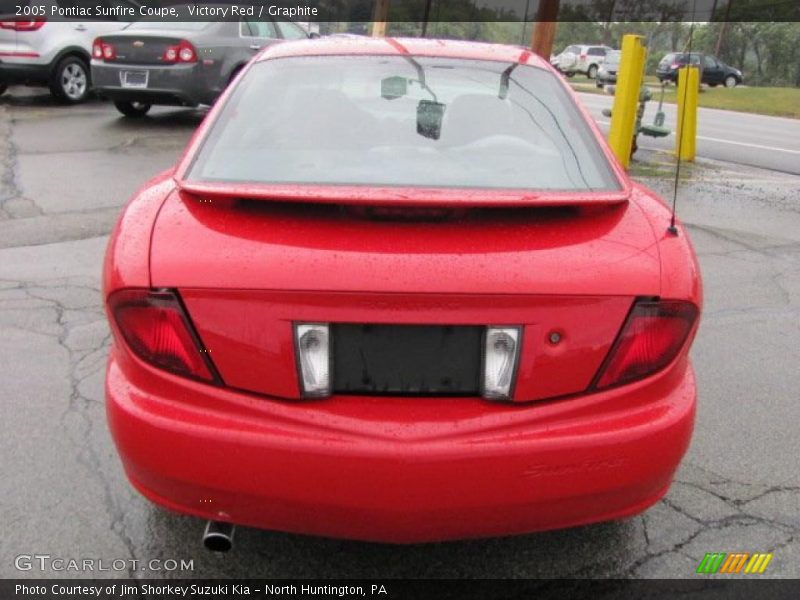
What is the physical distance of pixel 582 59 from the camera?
44.3 m

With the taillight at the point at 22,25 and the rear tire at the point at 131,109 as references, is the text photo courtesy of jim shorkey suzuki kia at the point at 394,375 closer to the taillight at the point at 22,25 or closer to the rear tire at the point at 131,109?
the rear tire at the point at 131,109

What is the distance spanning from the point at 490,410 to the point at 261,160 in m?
1.11

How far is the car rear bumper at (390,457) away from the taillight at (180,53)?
31.4 feet

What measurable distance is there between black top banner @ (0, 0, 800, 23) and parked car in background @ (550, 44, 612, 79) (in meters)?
1.60

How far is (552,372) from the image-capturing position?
6.86ft

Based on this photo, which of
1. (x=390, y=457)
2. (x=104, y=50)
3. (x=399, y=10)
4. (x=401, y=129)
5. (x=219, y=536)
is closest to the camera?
(x=390, y=457)

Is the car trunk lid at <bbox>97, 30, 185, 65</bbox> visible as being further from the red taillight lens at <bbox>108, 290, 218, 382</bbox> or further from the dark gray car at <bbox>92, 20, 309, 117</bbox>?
the red taillight lens at <bbox>108, 290, 218, 382</bbox>

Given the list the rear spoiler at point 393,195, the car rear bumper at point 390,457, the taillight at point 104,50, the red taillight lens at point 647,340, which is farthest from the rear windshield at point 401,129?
the taillight at point 104,50

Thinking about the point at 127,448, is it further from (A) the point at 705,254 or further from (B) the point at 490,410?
(A) the point at 705,254

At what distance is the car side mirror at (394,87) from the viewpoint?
9.96 feet

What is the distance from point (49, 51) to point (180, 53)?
3.07m

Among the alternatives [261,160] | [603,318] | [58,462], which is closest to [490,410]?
[603,318]

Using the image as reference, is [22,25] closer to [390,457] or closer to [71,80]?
[71,80]

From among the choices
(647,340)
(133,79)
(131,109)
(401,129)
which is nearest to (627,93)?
(133,79)
